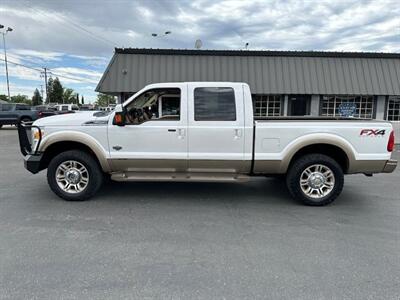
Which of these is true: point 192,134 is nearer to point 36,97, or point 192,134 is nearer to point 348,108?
point 348,108

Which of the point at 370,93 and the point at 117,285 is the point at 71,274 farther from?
the point at 370,93

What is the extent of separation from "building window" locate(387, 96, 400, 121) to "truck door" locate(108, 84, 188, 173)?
14033 mm

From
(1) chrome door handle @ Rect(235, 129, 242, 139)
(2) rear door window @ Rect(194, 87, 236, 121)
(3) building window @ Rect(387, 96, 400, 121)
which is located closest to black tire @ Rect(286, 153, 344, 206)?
(1) chrome door handle @ Rect(235, 129, 242, 139)

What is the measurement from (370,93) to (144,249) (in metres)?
14.2

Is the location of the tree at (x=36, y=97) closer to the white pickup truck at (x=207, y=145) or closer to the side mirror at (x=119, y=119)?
the white pickup truck at (x=207, y=145)

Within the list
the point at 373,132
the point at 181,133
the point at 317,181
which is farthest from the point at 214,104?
the point at 373,132

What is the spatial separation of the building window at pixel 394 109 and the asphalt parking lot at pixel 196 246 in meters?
11.5

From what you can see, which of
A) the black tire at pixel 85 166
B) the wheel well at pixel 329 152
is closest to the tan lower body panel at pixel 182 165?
the black tire at pixel 85 166

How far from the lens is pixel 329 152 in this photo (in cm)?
520

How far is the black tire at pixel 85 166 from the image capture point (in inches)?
197

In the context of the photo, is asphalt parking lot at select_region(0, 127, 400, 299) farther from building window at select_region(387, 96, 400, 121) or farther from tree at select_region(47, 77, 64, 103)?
tree at select_region(47, 77, 64, 103)

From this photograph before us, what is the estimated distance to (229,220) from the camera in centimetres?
437

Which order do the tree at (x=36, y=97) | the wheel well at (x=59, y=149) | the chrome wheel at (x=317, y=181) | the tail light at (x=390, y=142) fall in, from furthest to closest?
1. the tree at (x=36, y=97)
2. the wheel well at (x=59, y=149)
3. the chrome wheel at (x=317, y=181)
4. the tail light at (x=390, y=142)

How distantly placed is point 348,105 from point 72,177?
551 inches
